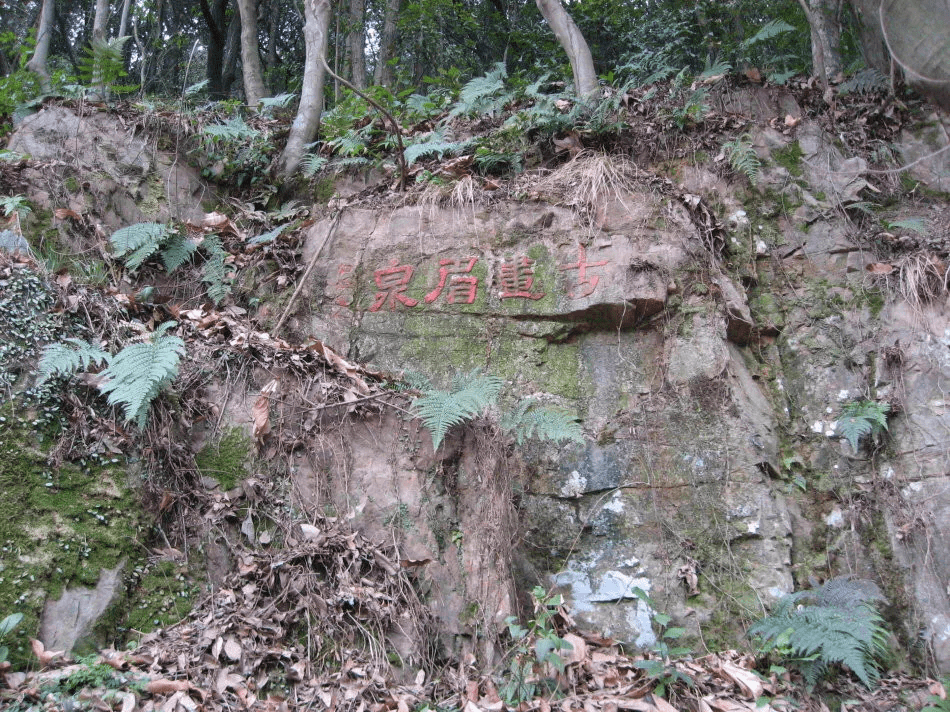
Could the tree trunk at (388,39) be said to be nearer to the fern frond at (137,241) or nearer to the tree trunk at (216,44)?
the tree trunk at (216,44)

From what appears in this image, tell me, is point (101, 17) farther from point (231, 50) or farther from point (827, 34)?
point (827, 34)

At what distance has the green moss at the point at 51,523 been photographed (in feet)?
11.8

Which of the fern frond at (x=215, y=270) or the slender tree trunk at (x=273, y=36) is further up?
the slender tree trunk at (x=273, y=36)

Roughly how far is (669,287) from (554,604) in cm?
252

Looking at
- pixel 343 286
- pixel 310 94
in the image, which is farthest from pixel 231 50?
pixel 343 286

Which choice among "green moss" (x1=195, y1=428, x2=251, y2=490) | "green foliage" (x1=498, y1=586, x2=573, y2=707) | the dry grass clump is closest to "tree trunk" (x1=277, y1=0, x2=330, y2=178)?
the dry grass clump

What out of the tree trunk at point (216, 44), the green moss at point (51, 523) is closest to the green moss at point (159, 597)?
the green moss at point (51, 523)

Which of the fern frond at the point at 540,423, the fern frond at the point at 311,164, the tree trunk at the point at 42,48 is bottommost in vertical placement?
the fern frond at the point at 540,423

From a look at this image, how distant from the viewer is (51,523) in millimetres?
3836

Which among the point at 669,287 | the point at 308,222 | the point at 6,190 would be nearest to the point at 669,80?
→ the point at 669,287

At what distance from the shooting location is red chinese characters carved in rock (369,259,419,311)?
5.73 metres

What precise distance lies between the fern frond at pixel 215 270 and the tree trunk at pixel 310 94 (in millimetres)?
1494

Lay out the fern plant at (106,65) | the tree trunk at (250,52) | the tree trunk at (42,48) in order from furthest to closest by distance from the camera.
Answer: the tree trunk at (250,52) < the tree trunk at (42,48) < the fern plant at (106,65)

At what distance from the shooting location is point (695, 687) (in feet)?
12.2
